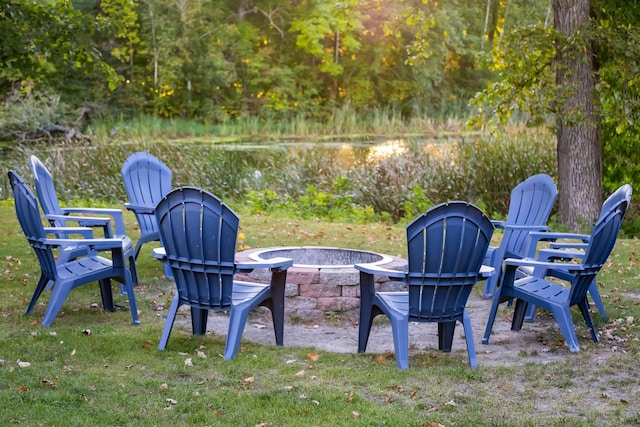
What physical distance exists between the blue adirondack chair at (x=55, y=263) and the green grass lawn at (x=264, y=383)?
0.18 meters

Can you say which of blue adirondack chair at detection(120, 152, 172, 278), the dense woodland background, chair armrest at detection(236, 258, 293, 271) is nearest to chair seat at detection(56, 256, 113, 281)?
chair armrest at detection(236, 258, 293, 271)

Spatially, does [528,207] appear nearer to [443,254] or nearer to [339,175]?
[443,254]

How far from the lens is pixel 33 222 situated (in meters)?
5.36

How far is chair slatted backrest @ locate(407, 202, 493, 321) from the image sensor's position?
4.54 m

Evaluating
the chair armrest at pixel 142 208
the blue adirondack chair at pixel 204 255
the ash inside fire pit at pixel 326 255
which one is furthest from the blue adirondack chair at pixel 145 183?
the blue adirondack chair at pixel 204 255

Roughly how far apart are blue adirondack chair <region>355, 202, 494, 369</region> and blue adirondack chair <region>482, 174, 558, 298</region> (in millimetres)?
1989

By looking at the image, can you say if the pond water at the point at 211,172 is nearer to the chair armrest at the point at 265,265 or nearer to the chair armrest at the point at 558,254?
the chair armrest at the point at 558,254

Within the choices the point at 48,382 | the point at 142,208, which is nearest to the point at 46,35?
the point at 142,208

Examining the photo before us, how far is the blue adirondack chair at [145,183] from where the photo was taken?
24.0 feet

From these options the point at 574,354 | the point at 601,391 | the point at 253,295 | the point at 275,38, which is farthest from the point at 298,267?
the point at 275,38

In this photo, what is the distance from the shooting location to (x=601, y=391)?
4.19 meters

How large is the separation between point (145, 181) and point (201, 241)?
3049 mm

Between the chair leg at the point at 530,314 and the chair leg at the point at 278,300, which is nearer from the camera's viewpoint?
the chair leg at the point at 278,300

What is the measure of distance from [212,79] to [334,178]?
1934 centimetres
